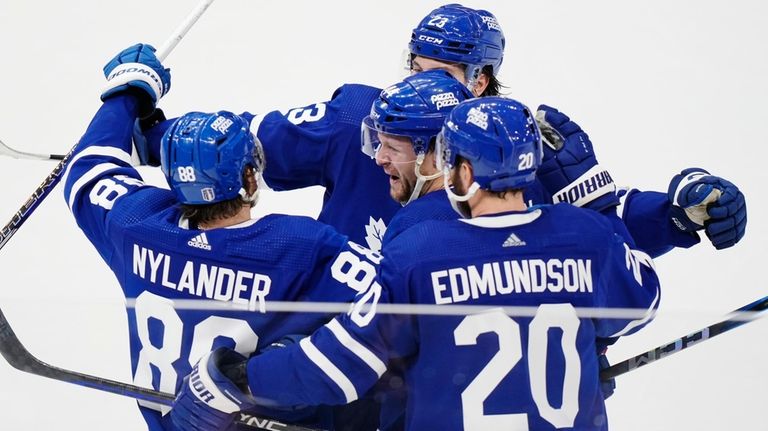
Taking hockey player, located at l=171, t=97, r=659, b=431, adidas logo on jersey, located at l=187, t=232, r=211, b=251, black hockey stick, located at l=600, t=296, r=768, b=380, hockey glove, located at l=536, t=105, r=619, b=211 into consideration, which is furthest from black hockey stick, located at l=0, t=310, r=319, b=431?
hockey glove, located at l=536, t=105, r=619, b=211

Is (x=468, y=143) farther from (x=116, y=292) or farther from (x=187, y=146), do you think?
(x=116, y=292)

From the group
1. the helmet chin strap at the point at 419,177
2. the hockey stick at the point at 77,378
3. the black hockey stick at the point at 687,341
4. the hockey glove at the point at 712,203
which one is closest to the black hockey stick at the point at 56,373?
the hockey stick at the point at 77,378

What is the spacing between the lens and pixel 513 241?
2.22m

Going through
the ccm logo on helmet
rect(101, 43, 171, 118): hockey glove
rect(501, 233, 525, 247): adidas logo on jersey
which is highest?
rect(101, 43, 171, 118): hockey glove

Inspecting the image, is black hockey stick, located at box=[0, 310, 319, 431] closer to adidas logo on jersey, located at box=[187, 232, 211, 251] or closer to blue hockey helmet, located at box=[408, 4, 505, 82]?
adidas logo on jersey, located at box=[187, 232, 211, 251]

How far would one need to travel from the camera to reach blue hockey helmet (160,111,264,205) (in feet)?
7.92

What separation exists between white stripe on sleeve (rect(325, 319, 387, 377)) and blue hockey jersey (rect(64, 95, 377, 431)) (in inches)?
4.9

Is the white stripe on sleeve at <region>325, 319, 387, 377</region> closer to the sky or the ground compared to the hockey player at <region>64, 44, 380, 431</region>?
closer to the ground

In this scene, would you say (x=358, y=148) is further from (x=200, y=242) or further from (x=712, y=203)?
(x=712, y=203)

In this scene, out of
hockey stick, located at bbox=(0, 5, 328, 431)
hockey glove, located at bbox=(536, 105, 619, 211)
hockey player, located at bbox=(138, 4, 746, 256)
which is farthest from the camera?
hockey player, located at bbox=(138, 4, 746, 256)

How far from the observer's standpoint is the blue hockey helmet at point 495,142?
7.39 ft

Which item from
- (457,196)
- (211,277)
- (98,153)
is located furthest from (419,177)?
(98,153)

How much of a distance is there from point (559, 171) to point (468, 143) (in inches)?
26.1

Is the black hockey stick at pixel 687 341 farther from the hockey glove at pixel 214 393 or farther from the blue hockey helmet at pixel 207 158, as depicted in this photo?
the blue hockey helmet at pixel 207 158
